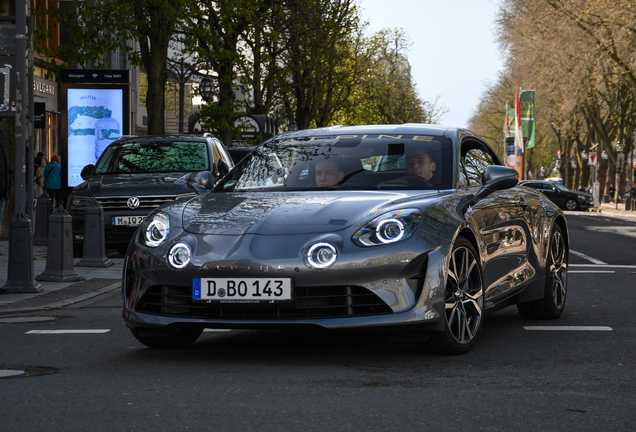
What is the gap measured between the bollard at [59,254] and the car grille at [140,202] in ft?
9.06

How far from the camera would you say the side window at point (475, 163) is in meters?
7.22

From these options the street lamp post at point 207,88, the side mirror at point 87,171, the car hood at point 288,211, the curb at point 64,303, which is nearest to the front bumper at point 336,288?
the car hood at point 288,211

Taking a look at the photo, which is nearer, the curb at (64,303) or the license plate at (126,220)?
the curb at (64,303)

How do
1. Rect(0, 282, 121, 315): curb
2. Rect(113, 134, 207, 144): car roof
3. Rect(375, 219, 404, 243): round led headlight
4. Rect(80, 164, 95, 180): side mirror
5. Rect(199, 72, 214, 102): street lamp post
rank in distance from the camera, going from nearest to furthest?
1. Rect(375, 219, 404, 243): round led headlight
2. Rect(0, 282, 121, 315): curb
3. Rect(80, 164, 95, 180): side mirror
4. Rect(113, 134, 207, 144): car roof
5. Rect(199, 72, 214, 102): street lamp post

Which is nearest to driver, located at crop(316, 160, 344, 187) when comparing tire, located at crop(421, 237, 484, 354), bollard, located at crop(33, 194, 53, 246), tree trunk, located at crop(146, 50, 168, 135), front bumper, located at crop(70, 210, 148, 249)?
tire, located at crop(421, 237, 484, 354)

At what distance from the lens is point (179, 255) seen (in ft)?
19.4

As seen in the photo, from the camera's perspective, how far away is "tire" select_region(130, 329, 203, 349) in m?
6.38

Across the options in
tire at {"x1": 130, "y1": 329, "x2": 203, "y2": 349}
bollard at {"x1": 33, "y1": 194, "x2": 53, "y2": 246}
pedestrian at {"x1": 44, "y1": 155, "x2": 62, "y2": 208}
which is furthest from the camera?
pedestrian at {"x1": 44, "y1": 155, "x2": 62, "y2": 208}

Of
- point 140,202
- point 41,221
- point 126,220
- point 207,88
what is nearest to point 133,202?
point 140,202

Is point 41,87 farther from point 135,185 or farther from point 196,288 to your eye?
point 196,288

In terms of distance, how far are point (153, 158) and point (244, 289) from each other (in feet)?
34.4

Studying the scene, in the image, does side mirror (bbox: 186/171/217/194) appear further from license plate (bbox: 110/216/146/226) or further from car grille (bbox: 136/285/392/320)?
license plate (bbox: 110/216/146/226)

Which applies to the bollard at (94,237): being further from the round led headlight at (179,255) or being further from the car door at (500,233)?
the round led headlight at (179,255)

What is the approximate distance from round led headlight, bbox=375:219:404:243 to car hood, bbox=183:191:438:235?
95 mm
